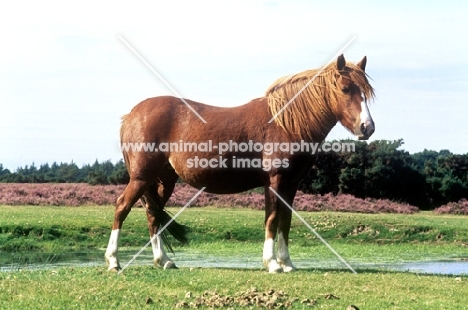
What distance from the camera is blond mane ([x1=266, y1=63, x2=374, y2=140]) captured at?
11.2 metres

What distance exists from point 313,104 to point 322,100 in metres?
0.16

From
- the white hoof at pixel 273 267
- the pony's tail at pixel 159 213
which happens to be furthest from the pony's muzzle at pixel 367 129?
the pony's tail at pixel 159 213

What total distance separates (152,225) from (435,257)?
8890mm

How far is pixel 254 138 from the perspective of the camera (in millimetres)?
11477

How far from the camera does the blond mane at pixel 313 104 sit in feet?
36.9

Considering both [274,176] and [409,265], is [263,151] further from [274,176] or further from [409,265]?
[409,265]

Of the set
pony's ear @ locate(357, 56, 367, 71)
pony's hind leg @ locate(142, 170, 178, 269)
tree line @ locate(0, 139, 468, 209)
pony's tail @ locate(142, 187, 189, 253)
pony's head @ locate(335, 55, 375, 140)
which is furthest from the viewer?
tree line @ locate(0, 139, 468, 209)

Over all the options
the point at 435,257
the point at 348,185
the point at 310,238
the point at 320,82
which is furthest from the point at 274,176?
the point at 348,185

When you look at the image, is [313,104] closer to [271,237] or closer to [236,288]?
[271,237]

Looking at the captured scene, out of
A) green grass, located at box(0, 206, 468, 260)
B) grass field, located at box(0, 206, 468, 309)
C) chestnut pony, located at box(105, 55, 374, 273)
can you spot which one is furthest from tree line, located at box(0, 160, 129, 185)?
chestnut pony, located at box(105, 55, 374, 273)

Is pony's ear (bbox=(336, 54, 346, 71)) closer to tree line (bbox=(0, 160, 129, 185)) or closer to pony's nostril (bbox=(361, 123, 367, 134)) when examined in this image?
pony's nostril (bbox=(361, 123, 367, 134))

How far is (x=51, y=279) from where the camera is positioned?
34.2ft

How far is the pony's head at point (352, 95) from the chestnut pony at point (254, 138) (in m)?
0.02

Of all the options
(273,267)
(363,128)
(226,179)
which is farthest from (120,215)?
(363,128)
